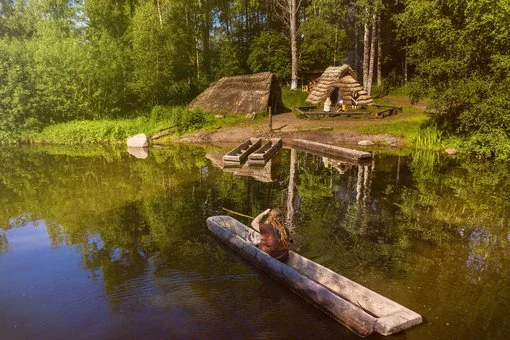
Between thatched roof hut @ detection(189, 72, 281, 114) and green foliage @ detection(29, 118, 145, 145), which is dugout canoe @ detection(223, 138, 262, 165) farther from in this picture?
green foliage @ detection(29, 118, 145, 145)

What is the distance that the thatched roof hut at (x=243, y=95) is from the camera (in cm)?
3098

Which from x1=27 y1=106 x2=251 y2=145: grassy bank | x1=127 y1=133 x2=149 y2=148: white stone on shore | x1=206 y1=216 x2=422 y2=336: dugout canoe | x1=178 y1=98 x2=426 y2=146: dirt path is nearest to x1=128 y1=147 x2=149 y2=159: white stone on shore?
x1=127 y1=133 x2=149 y2=148: white stone on shore

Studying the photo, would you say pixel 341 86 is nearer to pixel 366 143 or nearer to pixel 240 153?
pixel 366 143

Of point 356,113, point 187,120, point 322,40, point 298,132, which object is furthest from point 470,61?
point 322,40

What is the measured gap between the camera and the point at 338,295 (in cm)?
764

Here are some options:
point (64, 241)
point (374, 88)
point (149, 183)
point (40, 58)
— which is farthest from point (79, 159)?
point (374, 88)

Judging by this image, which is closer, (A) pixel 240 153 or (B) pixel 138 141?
(A) pixel 240 153

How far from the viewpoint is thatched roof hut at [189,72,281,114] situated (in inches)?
1220

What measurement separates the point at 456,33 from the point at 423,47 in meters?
1.87

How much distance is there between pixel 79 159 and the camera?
926 inches

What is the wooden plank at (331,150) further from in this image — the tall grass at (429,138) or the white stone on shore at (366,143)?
the tall grass at (429,138)

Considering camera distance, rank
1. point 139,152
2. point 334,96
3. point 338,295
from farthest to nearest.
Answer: point 334,96 < point 139,152 < point 338,295

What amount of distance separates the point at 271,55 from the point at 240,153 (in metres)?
22.3

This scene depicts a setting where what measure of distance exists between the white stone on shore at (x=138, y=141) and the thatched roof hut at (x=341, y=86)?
15726mm
